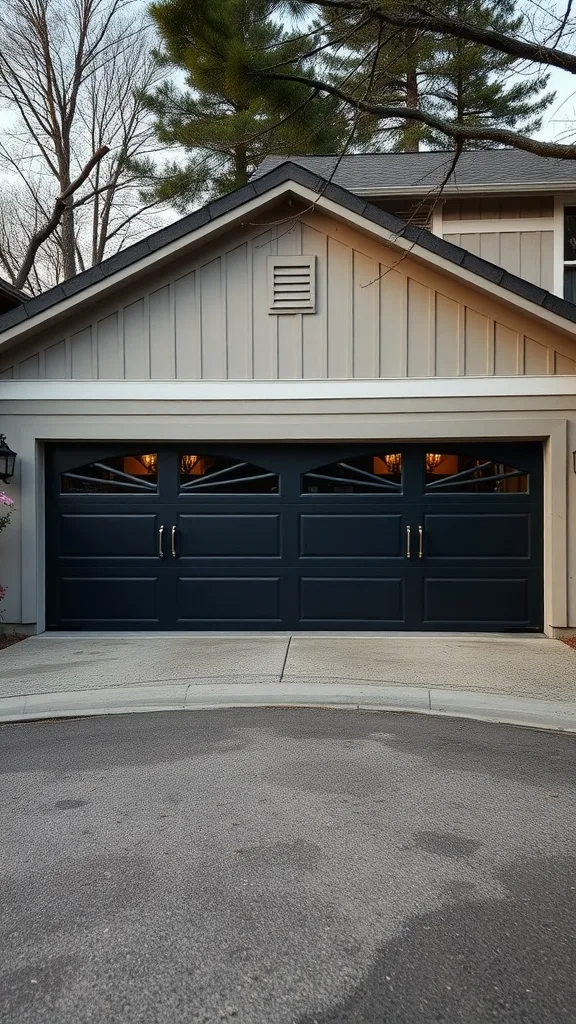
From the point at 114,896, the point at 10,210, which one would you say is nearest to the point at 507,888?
the point at 114,896

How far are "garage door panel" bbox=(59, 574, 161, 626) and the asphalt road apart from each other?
12.5 ft

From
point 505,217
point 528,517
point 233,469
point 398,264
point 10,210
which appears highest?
point 10,210

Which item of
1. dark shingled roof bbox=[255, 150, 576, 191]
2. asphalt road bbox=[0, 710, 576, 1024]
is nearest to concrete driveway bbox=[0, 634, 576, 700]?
asphalt road bbox=[0, 710, 576, 1024]

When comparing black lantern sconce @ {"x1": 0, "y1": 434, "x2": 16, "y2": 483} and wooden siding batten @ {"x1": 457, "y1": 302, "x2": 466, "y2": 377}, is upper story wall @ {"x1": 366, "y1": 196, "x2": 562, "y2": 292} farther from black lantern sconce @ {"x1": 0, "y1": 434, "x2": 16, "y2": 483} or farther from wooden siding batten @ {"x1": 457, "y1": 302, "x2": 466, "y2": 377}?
black lantern sconce @ {"x1": 0, "y1": 434, "x2": 16, "y2": 483}

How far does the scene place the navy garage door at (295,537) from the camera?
28.2 feet

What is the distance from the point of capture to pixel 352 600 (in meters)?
Answer: 8.67

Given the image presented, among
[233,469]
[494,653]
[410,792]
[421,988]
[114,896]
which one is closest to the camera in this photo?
[421,988]

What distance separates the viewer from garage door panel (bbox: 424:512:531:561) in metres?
8.56

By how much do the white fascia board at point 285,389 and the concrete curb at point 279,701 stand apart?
3747mm

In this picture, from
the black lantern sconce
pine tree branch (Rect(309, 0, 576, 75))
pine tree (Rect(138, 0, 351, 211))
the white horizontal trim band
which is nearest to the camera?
pine tree branch (Rect(309, 0, 576, 75))

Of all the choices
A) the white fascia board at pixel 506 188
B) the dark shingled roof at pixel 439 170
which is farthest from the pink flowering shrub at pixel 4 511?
the dark shingled roof at pixel 439 170

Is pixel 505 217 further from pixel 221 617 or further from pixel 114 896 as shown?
pixel 114 896

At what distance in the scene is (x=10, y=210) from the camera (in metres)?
18.6

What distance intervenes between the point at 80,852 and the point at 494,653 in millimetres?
5222
